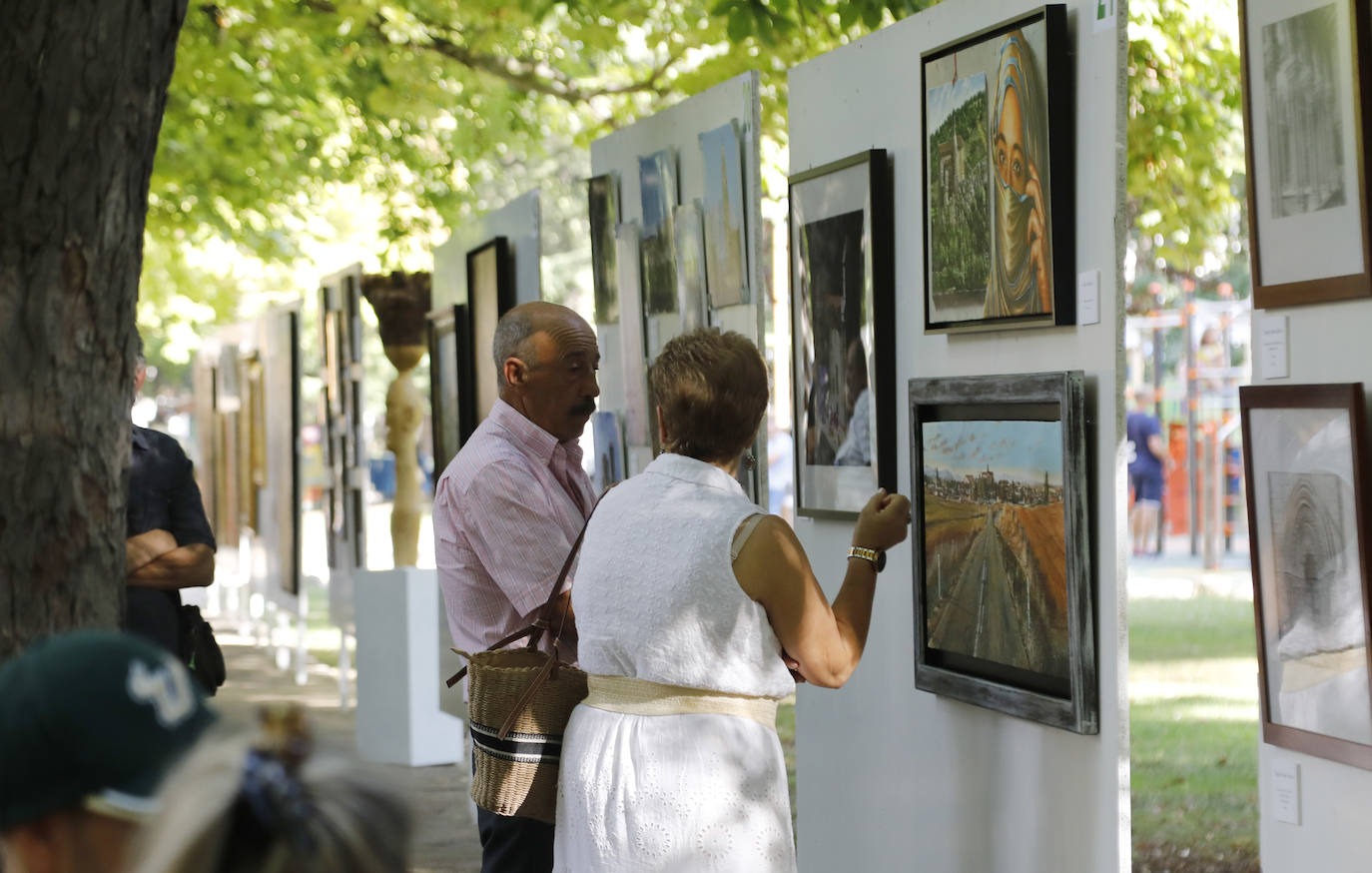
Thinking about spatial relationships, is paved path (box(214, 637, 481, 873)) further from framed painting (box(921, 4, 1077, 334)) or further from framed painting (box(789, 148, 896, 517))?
framed painting (box(921, 4, 1077, 334))

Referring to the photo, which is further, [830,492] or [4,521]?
[830,492]

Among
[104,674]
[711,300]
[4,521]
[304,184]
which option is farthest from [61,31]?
[304,184]

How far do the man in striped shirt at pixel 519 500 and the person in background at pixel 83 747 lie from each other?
2.04m

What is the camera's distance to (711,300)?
14.2 feet

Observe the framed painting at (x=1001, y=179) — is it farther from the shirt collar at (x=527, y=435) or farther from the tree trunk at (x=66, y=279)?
the tree trunk at (x=66, y=279)

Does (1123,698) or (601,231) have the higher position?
(601,231)

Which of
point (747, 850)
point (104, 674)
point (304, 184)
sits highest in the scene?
point (304, 184)

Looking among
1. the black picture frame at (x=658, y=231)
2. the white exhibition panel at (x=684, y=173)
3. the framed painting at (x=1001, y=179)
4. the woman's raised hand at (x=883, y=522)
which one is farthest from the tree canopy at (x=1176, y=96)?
the woman's raised hand at (x=883, y=522)

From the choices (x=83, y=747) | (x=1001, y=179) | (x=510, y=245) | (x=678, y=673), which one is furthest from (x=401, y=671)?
(x=83, y=747)

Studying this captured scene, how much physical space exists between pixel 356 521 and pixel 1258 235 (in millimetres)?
7508

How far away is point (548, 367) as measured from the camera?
3566 mm

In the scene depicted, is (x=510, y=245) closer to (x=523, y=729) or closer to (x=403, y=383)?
(x=523, y=729)

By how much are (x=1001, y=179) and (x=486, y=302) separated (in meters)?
3.53

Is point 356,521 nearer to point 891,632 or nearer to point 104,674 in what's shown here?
point 891,632
